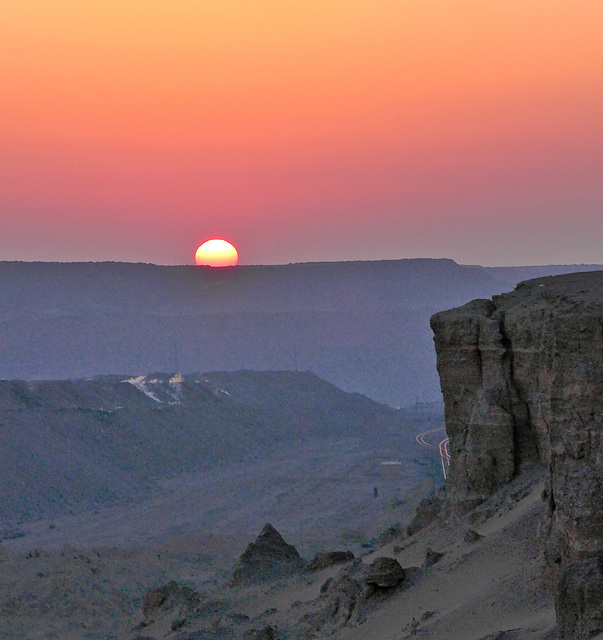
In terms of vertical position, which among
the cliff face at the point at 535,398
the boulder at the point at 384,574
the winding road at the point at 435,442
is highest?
the cliff face at the point at 535,398

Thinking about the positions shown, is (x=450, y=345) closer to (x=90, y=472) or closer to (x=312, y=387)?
(x=90, y=472)

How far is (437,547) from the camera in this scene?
23.5m

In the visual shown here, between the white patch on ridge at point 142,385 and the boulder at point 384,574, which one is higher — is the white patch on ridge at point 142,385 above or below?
below

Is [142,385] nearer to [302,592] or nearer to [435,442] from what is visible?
[435,442]

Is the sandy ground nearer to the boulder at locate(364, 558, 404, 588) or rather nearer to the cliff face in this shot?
the boulder at locate(364, 558, 404, 588)

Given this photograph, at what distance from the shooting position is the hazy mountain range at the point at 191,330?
158 m

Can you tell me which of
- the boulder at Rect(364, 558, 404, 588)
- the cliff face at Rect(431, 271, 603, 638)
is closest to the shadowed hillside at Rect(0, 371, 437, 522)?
the cliff face at Rect(431, 271, 603, 638)

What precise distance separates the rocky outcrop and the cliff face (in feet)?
18.7

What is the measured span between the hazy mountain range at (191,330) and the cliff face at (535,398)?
121 meters

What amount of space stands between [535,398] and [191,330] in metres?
152

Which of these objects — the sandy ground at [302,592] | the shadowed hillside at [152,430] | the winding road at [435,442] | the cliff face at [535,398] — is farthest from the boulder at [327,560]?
the winding road at [435,442]

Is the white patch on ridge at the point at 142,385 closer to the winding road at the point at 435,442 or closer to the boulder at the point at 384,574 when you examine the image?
the winding road at the point at 435,442

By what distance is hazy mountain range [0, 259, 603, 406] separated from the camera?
15762 centimetres

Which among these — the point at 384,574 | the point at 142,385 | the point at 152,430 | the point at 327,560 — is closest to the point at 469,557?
the point at 384,574
